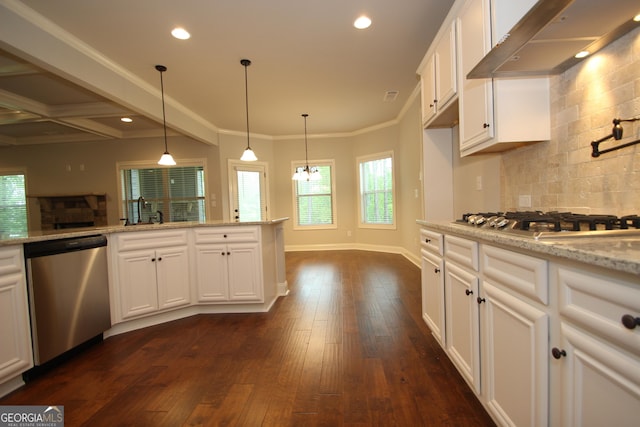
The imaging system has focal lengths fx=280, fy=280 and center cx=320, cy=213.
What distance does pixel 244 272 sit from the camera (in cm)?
279

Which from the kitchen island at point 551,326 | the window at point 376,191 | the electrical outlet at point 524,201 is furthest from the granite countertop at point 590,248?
the window at point 376,191

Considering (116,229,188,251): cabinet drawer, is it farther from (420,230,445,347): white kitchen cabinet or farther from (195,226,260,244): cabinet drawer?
(420,230,445,347): white kitchen cabinet

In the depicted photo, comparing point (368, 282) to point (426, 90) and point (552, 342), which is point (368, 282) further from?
point (552, 342)

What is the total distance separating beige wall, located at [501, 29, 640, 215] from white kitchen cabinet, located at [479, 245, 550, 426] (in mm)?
643

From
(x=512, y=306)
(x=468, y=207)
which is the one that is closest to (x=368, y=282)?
(x=468, y=207)

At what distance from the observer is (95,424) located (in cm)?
142

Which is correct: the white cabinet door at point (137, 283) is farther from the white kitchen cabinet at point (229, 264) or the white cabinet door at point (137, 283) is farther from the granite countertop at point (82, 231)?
the white kitchen cabinet at point (229, 264)

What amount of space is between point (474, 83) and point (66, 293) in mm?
3138

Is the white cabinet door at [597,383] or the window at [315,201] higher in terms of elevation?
the window at [315,201]

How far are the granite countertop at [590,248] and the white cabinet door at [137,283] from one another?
2.70 m

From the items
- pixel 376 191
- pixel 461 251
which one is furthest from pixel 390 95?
pixel 461 251

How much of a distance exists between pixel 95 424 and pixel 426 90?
10.3ft

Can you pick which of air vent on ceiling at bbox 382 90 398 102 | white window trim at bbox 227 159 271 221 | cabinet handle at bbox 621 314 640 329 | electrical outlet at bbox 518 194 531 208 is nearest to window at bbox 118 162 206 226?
white window trim at bbox 227 159 271 221

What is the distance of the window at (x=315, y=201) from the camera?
6551 mm
